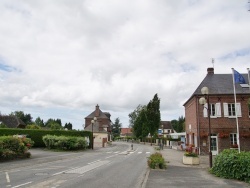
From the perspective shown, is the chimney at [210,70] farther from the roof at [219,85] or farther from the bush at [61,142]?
the bush at [61,142]

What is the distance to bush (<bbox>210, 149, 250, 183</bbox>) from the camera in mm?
13513

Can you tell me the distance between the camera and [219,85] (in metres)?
36.7

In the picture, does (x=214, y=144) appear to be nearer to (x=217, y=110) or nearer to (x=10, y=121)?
(x=217, y=110)

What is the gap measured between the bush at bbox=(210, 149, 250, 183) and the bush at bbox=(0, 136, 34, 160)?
1553 centimetres

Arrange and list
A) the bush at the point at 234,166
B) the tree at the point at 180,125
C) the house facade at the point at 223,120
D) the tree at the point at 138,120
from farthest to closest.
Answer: the tree at the point at 180,125
the tree at the point at 138,120
the house facade at the point at 223,120
the bush at the point at 234,166

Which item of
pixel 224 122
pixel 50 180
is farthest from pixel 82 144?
pixel 50 180

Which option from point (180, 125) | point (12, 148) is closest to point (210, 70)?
point (12, 148)

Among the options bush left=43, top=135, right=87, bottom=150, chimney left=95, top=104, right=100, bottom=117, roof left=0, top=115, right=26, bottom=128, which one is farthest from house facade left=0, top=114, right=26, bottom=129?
bush left=43, top=135, right=87, bottom=150

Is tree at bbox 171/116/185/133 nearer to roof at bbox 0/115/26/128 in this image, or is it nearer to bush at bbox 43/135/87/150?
roof at bbox 0/115/26/128

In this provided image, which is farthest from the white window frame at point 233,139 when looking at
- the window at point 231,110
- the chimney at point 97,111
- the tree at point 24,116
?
the tree at point 24,116

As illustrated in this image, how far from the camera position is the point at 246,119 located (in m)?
34.6

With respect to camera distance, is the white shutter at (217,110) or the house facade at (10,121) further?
the house facade at (10,121)

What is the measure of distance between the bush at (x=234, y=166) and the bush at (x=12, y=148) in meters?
15.5

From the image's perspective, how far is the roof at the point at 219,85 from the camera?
3525 centimetres
